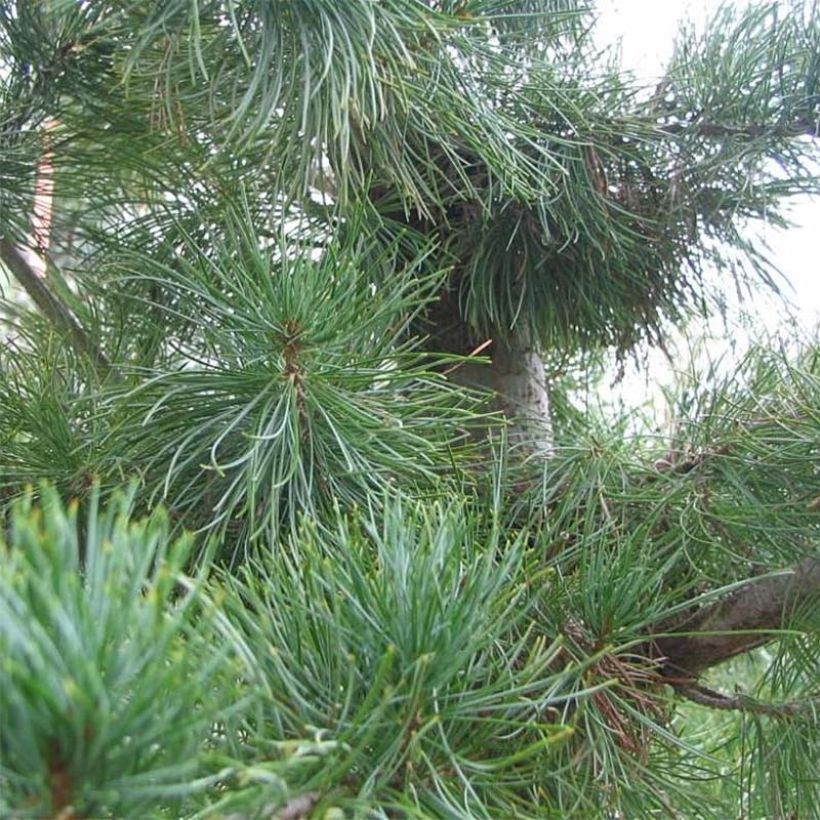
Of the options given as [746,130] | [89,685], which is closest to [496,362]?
[746,130]

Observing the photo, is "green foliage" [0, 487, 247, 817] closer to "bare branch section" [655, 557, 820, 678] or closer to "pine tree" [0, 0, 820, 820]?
"pine tree" [0, 0, 820, 820]

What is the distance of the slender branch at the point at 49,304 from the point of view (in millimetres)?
513

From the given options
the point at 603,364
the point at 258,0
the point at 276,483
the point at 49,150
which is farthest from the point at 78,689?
the point at 603,364

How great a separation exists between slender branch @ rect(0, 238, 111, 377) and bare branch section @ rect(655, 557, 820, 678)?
0.28 meters

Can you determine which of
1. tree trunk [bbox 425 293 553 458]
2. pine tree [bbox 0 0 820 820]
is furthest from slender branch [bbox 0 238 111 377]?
tree trunk [bbox 425 293 553 458]

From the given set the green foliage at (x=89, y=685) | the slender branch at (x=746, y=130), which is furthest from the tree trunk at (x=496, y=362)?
the green foliage at (x=89, y=685)

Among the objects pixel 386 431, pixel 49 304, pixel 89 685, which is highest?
pixel 49 304

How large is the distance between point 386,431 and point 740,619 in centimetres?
16

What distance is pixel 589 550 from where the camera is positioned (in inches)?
15.6

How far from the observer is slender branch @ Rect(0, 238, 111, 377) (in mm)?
513

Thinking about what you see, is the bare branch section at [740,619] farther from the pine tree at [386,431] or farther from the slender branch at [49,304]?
the slender branch at [49,304]

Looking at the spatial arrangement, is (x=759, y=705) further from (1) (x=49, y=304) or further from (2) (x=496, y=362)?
(1) (x=49, y=304)

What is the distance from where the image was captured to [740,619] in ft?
1.35

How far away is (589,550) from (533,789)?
3.5 inches
